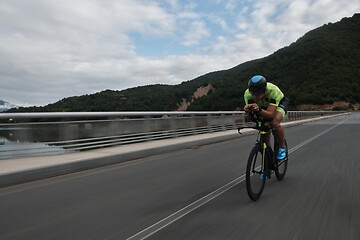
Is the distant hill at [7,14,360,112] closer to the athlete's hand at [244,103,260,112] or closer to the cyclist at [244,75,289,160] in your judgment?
the cyclist at [244,75,289,160]

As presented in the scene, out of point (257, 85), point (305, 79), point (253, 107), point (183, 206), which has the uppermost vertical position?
point (305, 79)

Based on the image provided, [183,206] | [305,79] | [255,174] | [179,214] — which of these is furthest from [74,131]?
[305,79]

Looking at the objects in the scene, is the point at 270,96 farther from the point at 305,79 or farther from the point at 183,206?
the point at 305,79

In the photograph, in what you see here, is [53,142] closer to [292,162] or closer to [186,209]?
[186,209]

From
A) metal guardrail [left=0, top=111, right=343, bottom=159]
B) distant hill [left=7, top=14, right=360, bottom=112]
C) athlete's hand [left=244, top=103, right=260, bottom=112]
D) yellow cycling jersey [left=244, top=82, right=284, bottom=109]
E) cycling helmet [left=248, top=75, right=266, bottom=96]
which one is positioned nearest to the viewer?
athlete's hand [left=244, top=103, right=260, bottom=112]

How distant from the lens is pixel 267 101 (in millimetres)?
5117

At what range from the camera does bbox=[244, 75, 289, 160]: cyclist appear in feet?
14.6

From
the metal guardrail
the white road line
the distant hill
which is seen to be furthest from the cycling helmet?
the distant hill

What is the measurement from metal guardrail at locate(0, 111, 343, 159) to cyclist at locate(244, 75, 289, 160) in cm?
540

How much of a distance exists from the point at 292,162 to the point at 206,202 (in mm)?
4210

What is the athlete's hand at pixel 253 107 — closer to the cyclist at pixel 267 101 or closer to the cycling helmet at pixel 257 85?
the cyclist at pixel 267 101

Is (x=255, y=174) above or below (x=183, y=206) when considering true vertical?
above

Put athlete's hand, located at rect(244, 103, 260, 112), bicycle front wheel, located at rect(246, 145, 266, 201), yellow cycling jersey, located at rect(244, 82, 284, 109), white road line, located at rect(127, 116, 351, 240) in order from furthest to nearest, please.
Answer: yellow cycling jersey, located at rect(244, 82, 284, 109) < bicycle front wheel, located at rect(246, 145, 266, 201) < athlete's hand, located at rect(244, 103, 260, 112) < white road line, located at rect(127, 116, 351, 240)

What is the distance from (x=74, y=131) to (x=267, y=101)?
576cm
